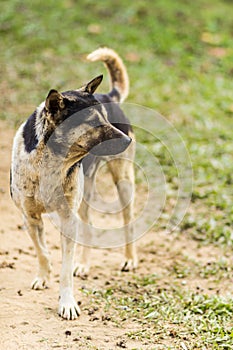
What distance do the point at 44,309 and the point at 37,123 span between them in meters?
1.56

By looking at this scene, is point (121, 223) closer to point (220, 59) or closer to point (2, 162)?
point (2, 162)

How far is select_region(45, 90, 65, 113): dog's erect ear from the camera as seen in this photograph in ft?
14.2

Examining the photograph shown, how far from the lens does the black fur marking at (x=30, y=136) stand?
4672 mm

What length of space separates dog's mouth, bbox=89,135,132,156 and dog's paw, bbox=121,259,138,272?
1842 millimetres

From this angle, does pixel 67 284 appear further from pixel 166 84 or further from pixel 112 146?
pixel 166 84

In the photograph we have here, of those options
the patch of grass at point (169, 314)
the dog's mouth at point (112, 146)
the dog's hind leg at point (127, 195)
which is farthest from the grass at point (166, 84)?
the dog's mouth at point (112, 146)

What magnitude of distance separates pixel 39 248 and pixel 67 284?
17.3 inches

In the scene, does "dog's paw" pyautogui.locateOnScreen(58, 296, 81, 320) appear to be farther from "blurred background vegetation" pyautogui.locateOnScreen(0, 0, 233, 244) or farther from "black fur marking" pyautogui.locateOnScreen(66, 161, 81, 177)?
"blurred background vegetation" pyautogui.locateOnScreen(0, 0, 233, 244)

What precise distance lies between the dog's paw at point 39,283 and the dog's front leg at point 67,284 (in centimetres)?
41

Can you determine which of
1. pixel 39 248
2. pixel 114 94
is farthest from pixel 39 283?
pixel 114 94

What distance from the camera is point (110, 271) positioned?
6191mm

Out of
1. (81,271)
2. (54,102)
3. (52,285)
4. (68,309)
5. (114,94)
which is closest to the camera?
(54,102)

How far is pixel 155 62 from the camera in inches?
485

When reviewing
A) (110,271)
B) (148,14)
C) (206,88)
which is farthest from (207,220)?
(148,14)
